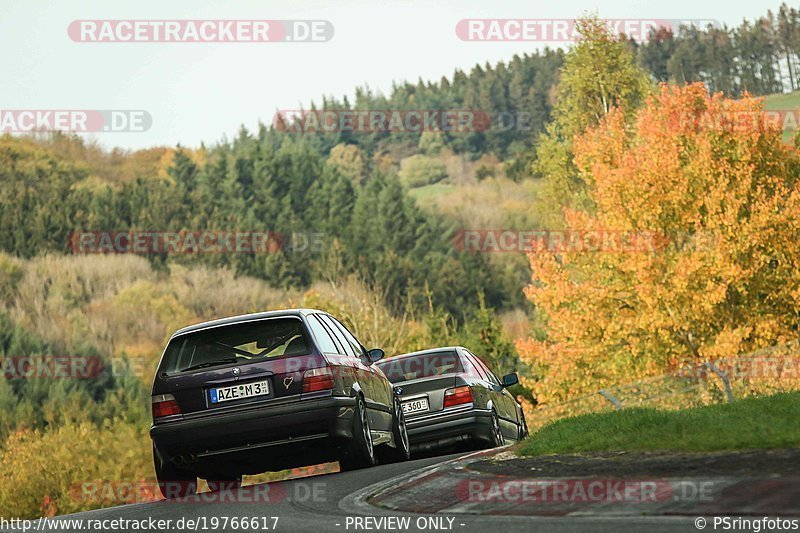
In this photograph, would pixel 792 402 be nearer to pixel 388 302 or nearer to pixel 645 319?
pixel 645 319

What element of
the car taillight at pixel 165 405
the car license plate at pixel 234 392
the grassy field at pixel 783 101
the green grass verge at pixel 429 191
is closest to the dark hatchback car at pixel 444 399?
the car license plate at pixel 234 392

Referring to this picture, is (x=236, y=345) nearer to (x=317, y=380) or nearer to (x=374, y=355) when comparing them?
(x=317, y=380)

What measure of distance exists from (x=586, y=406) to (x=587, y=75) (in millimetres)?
36916

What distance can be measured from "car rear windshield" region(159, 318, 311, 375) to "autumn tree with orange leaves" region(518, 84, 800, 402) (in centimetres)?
2311

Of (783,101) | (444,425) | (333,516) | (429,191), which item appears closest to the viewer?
(333,516)

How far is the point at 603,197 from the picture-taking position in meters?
36.8

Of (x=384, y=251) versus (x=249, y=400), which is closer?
(x=249, y=400)

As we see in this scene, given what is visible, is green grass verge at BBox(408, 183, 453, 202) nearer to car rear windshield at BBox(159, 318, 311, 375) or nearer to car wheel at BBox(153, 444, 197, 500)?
car wheel at BBox(153, 444, 197, 500)

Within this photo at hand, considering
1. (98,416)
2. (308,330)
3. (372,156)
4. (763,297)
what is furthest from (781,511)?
(372,156)

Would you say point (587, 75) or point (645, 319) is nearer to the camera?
point (645, 319)

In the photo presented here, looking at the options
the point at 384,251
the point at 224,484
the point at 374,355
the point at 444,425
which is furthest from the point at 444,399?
the point at 384,251

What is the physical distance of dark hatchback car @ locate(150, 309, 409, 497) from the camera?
11602 millimetres

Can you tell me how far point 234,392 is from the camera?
11.6m

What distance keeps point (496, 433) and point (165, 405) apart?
6851mm
